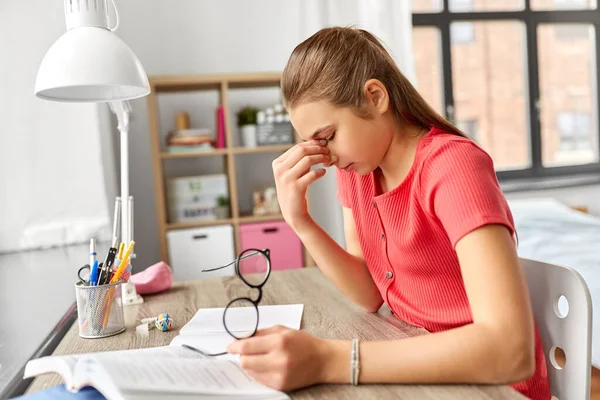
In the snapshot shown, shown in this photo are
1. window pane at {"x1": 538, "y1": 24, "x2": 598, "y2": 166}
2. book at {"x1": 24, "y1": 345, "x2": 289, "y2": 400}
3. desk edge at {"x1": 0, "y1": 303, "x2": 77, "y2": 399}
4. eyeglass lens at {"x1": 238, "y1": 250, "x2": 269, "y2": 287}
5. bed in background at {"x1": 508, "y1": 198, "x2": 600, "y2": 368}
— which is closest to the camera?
book at {"x1": 24, "y1": 345, "x2": 289, "y2": 400}

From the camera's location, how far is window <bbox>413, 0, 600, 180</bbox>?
3.70 metres

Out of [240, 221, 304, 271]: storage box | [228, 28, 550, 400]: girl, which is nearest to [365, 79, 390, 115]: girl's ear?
[228, 28, 550, 400]: girl

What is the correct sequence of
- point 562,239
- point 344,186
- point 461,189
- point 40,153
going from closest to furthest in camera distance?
point 461,189 < point 344,186 < point 40,153 < point 562,239

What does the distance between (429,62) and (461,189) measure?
121 inches

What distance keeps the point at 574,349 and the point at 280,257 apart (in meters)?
2.18

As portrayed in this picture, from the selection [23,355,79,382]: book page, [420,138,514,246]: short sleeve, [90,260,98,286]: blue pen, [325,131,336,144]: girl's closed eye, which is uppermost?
[325,131,336,144]: girl's closed eye

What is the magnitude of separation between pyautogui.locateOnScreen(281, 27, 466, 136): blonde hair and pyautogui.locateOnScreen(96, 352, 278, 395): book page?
1.51ft

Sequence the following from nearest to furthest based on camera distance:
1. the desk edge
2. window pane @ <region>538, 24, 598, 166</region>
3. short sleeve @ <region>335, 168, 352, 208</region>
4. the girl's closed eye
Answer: the desk edge → the girl's closed eye → short sleeve @ <region>335, 168, 352, 208</region> → window pane @ <region>538, 24, 598, 166</region>

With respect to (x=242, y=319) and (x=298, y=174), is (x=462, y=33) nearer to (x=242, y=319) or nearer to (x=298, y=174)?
(x=298, y=174)

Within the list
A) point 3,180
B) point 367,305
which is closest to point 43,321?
point 367,305

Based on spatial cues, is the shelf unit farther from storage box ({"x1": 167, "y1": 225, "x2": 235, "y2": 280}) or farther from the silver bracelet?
the silver bracelet

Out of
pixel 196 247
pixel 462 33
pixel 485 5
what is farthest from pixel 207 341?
pixel 485 5

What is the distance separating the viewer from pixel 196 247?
2.97 m

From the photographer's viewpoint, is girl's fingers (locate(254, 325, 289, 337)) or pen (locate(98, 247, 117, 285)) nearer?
girl's fingers (locate(254, 325, 289, 337))
